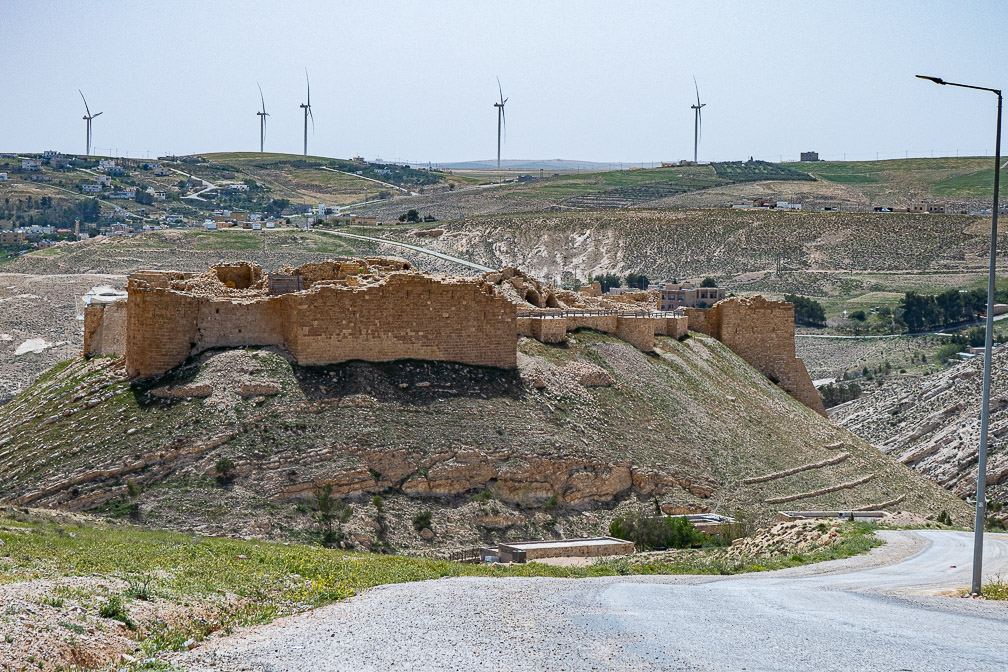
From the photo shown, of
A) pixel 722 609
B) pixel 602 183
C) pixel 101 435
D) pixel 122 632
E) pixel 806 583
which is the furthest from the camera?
pixel 602 183

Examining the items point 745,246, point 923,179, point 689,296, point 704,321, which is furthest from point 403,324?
point 923,179

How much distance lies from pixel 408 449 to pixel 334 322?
13.9 ft

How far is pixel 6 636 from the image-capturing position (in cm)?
1230

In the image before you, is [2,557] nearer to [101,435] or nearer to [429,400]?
[101,435]

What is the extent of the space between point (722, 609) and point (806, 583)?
4.23m

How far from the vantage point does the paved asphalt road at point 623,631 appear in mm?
12414

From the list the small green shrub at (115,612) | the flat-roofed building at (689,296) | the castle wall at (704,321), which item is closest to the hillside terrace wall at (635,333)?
the castle wall at (704,321)

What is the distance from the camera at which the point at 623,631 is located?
13367 mm

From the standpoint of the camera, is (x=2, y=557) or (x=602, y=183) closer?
(x=2, y=557)

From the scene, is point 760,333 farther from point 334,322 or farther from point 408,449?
point 408,449

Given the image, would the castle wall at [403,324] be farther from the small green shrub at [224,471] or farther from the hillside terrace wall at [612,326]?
the small green shrub at [224,471]

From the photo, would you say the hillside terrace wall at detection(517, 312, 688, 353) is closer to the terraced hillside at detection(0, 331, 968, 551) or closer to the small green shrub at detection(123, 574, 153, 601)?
the terraced hillside at detection(0, 331, 968, 551)

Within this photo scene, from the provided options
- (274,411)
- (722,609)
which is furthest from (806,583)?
(274,411)

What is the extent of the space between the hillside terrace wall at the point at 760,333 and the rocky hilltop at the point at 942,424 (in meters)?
6.91
